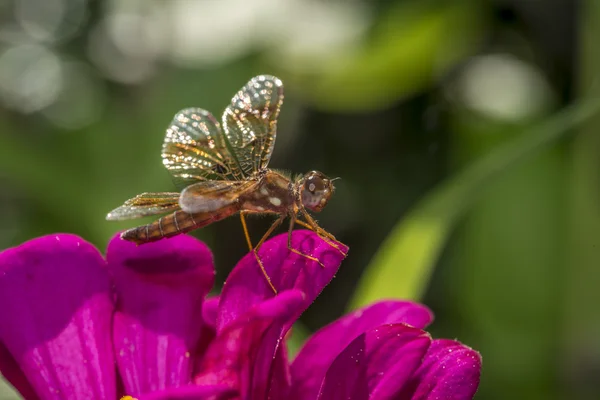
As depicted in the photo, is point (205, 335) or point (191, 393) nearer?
point (191, 393)

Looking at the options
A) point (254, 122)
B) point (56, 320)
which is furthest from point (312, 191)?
point (56, 320)

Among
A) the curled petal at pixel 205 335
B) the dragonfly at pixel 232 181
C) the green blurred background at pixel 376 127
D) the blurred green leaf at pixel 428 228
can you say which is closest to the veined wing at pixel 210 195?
the dragonfly at pixel 232 181

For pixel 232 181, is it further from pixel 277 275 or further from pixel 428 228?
pixel 428 228

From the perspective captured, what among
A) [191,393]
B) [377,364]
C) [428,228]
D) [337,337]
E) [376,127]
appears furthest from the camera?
[376,127]

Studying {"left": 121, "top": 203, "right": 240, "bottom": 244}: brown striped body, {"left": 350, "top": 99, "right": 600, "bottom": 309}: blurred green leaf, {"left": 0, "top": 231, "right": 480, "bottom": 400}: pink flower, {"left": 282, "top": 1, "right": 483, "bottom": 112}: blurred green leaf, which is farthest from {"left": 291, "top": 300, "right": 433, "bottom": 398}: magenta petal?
{"left": 282, "top": 1, "right": 483, "bottom": 112}: blurred green leaf

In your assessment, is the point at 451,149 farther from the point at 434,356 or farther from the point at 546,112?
the point at 434,356

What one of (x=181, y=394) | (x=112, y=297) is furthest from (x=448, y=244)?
(x=181, y=394)
